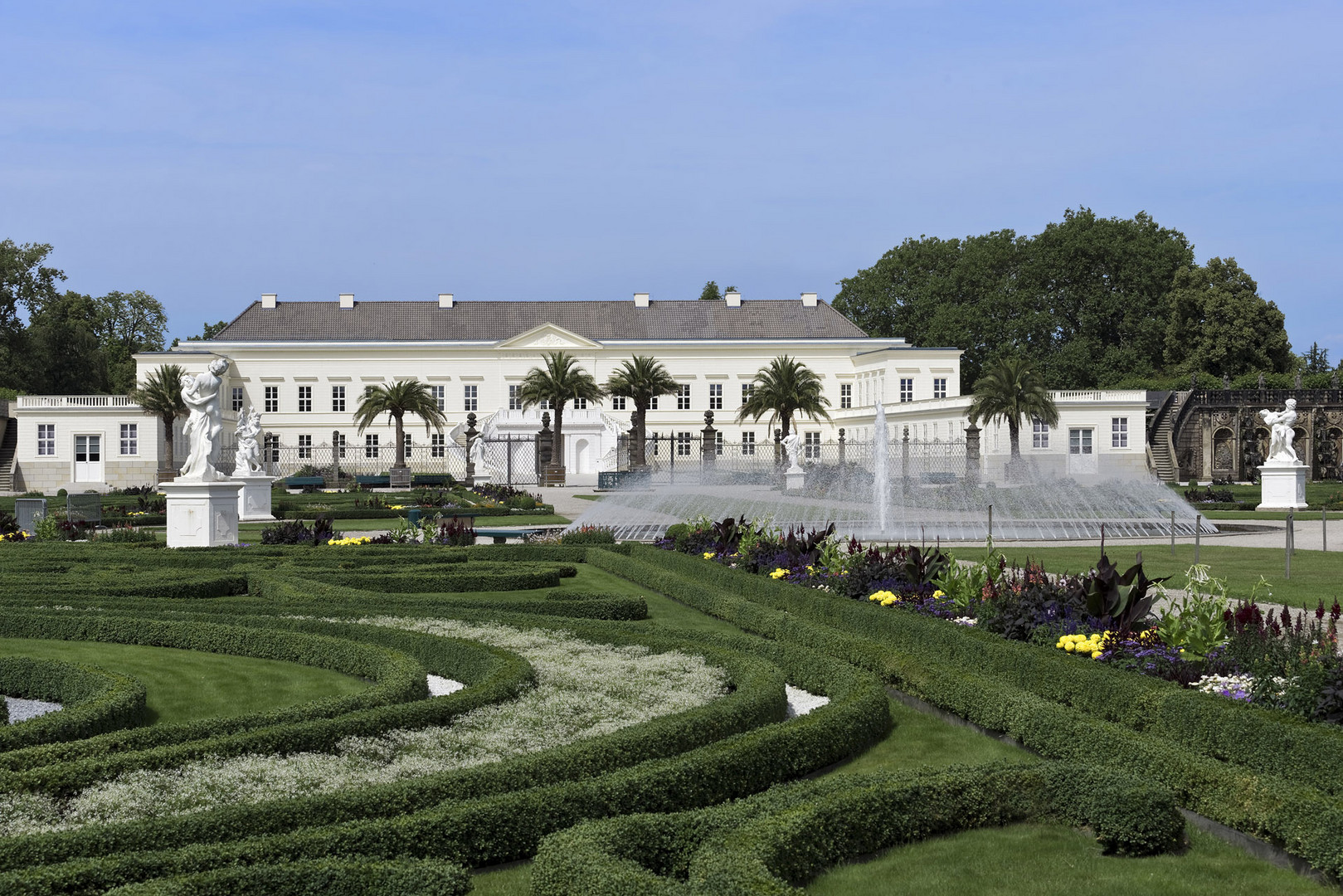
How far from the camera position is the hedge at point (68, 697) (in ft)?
22.3

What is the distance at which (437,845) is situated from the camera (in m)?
5.27

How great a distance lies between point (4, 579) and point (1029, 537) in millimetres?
15432

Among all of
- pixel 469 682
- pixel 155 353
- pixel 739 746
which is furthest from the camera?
pixel 155 353

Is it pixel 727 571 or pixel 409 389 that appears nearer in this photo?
pixel 727 571

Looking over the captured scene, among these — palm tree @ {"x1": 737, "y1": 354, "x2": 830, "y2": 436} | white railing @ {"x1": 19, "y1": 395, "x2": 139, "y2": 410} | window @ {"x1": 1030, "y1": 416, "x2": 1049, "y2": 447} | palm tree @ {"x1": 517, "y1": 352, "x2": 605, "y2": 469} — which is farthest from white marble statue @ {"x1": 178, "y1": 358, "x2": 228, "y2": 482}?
white railing @ {"x1": 19, "y1": 395, "x2": 139, "y2": 410}

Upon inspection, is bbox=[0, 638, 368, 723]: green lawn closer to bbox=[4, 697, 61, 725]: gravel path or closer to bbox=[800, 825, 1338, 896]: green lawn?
bbox=[4, 697, 61, 725]: gravel path

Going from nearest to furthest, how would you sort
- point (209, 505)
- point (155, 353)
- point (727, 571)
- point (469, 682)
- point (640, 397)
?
point (469, 682)
point (727, 571)
point (209, 505)
point (640, 397)
point (155, 353)

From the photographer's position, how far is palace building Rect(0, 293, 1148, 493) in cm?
5569

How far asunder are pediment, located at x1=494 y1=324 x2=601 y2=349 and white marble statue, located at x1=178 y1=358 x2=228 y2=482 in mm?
45423

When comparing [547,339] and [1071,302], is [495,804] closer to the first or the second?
[547,339]

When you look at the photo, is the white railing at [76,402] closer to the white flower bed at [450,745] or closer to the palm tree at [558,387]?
the palm tree at [558,387]

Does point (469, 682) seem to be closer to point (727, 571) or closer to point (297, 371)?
point (727, 571)

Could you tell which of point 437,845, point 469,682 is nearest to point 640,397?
point 469,682

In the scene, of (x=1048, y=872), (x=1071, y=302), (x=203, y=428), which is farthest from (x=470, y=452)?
(x=1048, y=872)
